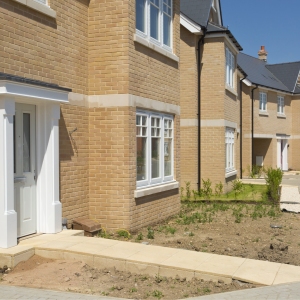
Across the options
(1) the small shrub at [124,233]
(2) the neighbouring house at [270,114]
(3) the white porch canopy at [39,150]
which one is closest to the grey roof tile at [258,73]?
(2) the neighbouring house at [270,114]

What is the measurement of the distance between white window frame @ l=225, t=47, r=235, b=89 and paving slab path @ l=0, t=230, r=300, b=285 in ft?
41.7

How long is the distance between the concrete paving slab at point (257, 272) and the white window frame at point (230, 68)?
1293 cm

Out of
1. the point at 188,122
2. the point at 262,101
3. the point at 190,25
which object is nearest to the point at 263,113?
the point at 262,101

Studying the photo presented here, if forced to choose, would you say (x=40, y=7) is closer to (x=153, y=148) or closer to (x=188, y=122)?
(x=153, y=148)

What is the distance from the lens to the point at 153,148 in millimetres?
11906

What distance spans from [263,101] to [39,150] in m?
24.8

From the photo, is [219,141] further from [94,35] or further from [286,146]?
[286,146]

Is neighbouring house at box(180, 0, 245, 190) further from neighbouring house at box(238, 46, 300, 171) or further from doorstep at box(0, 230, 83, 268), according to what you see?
neighbouring house at box(238, 46, 300, 171)

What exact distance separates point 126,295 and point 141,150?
206 inches

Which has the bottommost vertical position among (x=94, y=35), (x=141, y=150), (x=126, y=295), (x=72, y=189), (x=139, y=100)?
(x=126, y=295)

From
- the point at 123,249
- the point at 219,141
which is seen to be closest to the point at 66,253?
the point at 123,249

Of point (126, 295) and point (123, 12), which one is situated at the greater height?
point (123, 12)

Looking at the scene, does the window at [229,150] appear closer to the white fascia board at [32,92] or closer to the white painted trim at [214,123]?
the white painted trim at [214,123]

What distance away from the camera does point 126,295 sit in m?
6.32
